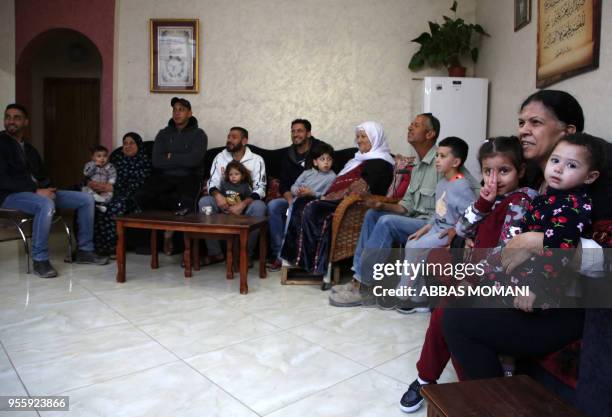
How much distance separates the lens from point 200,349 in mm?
2033

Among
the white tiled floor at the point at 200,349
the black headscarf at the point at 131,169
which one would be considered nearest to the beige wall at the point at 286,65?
the black headscarf at the point at 131,169

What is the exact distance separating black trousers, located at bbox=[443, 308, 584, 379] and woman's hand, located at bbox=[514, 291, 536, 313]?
0.04 meters

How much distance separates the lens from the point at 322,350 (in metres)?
2.04

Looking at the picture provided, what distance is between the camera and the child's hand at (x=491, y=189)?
1580mm

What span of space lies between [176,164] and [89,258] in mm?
1074

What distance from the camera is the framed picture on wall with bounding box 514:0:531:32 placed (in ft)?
10.8

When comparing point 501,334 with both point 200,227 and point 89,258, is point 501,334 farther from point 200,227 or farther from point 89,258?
point 89,258

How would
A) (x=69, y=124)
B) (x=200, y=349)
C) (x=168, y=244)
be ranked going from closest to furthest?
(x=200, y=349) < (x=168, y=244) < (x=69, y=124)

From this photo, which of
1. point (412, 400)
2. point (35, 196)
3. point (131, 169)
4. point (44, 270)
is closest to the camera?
point (412, 400)

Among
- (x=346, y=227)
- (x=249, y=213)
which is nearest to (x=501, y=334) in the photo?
(x=346, y=227)

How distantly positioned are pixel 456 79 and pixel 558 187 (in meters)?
3.02

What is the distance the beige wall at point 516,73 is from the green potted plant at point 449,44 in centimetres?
18

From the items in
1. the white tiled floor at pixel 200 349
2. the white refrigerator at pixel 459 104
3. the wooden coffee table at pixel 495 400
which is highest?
the white refrigerator at pixel 459 104

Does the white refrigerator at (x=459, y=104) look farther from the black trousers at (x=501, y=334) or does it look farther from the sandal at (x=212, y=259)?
the black trousers at (x=501, y=334)
